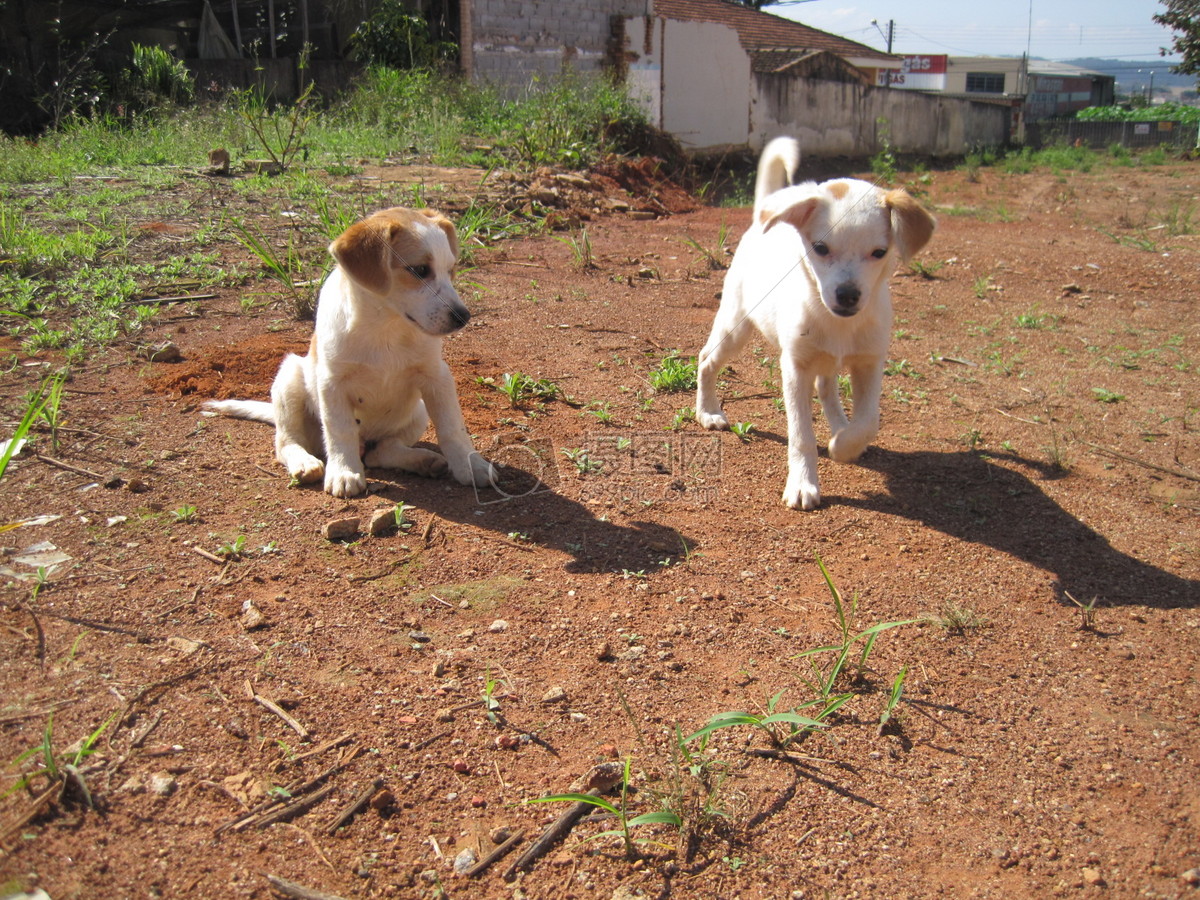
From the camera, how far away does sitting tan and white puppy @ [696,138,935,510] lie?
363 centimetres

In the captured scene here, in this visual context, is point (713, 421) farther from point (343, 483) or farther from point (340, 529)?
point (340, 529)

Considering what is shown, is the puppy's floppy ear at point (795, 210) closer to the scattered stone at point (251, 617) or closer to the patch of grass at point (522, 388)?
the patch of grass at point (522, 388)

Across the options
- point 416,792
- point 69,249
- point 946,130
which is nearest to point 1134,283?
point 416,792

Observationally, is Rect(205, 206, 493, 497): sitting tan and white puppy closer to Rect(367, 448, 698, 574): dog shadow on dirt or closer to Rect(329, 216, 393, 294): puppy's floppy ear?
Rect(329, 216, 393, 294): puppy's floppy ear

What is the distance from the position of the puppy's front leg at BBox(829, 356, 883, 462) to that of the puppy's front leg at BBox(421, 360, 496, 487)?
149 centimetres

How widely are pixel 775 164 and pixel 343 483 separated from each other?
2.82 meters

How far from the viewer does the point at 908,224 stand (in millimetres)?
3641

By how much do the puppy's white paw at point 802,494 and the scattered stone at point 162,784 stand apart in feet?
8.29

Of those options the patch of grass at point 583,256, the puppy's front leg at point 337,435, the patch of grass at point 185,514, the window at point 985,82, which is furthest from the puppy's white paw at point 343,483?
the window at point 985,82

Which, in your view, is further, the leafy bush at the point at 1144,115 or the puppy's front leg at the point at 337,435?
the leafy bush at the point at 1144,115

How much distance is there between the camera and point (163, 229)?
6.73 metres

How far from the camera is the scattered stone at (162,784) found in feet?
6.91

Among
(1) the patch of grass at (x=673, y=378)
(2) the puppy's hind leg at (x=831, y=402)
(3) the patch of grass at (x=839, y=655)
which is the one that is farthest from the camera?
(1) the patch of grass at (x=673, y=378)

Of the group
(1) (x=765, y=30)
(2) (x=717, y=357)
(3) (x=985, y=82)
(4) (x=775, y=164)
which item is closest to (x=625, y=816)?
(2) (x=717, y=357)
